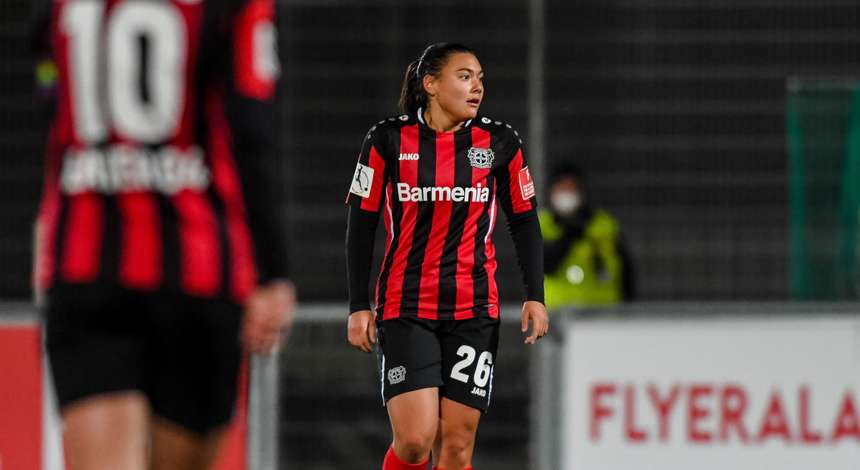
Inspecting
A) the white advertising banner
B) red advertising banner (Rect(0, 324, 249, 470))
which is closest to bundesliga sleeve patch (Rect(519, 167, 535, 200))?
→ the white advertising banner

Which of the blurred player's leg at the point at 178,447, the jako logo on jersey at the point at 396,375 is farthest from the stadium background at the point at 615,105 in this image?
the blurred player's leg at the point at 178,447

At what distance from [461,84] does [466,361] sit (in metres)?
0.88

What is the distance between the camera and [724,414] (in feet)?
22.1

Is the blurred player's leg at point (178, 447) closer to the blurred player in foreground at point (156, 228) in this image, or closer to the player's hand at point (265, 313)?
the blurred player in foreground at point (156, 228)

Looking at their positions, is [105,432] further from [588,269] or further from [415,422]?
[588,269]

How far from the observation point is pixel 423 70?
5.11 meters

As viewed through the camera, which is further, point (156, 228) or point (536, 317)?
point (536, 317)

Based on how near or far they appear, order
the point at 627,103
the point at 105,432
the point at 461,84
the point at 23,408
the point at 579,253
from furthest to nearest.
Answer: the point at 627,103
the point at 579,253
the point at 23,408
the point at 461,84
the point at 105,432

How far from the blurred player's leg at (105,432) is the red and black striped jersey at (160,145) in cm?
23

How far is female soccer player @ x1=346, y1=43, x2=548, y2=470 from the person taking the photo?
5.00 m

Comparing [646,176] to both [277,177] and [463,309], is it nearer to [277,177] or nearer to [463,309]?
[463,309]

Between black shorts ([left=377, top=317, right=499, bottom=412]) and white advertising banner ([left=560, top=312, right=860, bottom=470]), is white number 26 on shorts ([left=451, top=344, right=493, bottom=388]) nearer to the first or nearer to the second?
black shorts ([left=377, top=317, right=499, bottom=412])

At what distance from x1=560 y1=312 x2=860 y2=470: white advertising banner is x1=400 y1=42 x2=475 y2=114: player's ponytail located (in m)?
1.91

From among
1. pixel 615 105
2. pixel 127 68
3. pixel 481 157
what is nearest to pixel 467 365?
pixel 481 157
